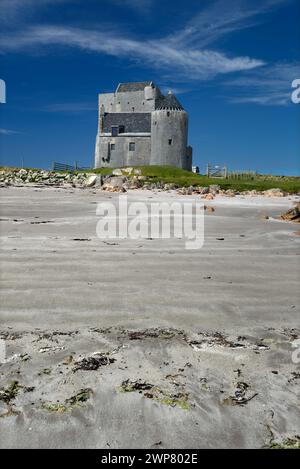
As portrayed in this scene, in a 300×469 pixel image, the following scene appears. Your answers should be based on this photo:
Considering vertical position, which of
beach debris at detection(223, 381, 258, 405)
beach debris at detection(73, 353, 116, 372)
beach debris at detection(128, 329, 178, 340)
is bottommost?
beach debris at detection(223, 381, 258, 405)

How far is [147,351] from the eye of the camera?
2.21 meters

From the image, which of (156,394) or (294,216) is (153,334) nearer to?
(156,394)

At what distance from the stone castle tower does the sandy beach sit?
43760mm

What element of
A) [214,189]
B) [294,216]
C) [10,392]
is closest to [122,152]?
[214,189]

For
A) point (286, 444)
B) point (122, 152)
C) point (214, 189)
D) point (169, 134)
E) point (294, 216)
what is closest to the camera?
point (286, 444)

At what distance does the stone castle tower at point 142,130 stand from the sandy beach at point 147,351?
4376cm

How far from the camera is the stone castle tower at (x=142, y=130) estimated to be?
153ft

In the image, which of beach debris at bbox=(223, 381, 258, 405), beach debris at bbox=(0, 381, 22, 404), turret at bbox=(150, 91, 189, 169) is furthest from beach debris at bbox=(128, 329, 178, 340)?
turret at bbox=(150, 91, 189, 169)

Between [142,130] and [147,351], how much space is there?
48348 millimetres

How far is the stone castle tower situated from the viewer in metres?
46.8

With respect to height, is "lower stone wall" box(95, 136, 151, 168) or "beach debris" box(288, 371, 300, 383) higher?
"lower stone wall" box(95, 136, 151, 168)

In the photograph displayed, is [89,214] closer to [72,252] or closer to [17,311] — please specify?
[72,252]

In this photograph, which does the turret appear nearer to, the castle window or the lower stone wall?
the lower stone wall

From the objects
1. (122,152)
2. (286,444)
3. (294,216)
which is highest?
(122,152)
